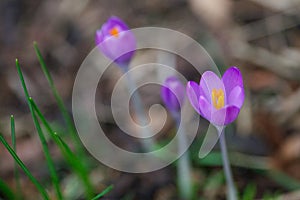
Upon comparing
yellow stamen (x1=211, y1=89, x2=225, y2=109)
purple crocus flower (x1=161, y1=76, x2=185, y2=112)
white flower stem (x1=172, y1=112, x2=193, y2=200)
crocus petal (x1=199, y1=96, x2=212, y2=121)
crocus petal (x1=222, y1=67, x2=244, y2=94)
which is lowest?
white flower stem (x1=172, y1=112, x2=193, y2=200)

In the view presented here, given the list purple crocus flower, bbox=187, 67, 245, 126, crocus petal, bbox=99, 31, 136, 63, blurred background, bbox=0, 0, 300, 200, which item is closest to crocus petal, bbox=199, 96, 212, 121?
purple crocus flower, bbox=187, 67, 245, 126

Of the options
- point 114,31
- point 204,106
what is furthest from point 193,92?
point 114,31

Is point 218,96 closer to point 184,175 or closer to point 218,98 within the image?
point 218,98

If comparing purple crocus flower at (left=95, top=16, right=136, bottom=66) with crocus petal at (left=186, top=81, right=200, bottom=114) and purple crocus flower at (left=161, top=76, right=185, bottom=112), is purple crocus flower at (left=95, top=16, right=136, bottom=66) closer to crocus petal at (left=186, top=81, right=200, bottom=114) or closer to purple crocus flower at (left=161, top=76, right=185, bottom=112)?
purple crocus flower at (left=161, top=76, right=185, bottom=112)

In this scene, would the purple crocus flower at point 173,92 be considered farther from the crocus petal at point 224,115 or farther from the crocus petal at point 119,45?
the crocus petal at point 224,115

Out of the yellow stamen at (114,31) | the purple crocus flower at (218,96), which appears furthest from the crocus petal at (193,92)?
the yellow stamen at (114,31)

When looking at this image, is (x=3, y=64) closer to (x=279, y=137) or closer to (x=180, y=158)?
(x=180, y=158)
